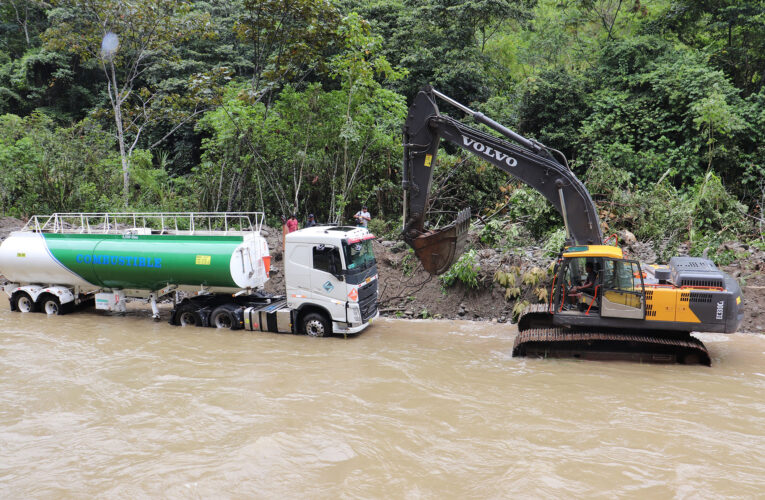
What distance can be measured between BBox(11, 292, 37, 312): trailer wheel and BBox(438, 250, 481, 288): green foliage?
35.9 feet

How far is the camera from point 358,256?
11.5 meters

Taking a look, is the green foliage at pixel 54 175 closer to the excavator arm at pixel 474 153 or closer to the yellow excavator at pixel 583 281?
the excavator arm at pixel 474 153

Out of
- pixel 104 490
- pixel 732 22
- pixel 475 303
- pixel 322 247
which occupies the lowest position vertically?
pixel 104 490

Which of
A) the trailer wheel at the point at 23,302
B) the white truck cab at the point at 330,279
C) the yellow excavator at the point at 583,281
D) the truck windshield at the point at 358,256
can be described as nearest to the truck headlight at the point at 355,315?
the white truck cab at the point at 330,279

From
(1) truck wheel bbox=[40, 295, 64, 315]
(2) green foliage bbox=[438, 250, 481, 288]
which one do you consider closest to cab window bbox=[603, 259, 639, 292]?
(2) green foliage bbox=[438, 250, 481, 288]

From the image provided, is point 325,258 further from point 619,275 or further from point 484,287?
point 619,275

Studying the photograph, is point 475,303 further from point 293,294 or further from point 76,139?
point 76,139

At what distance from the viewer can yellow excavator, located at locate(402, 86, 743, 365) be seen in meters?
8.97

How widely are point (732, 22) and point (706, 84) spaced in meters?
3.62

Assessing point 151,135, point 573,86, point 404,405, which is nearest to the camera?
point 404,405

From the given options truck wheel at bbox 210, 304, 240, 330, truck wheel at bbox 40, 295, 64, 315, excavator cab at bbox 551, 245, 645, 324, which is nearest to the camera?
excavator cab at bbox 551, 245, 645, 324

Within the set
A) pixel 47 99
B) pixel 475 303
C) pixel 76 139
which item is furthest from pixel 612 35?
pixel 47 99

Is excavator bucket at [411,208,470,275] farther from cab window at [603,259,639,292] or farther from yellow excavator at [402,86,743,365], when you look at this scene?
cab window at [603,259,639,292]

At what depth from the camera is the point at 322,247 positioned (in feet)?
36.6
